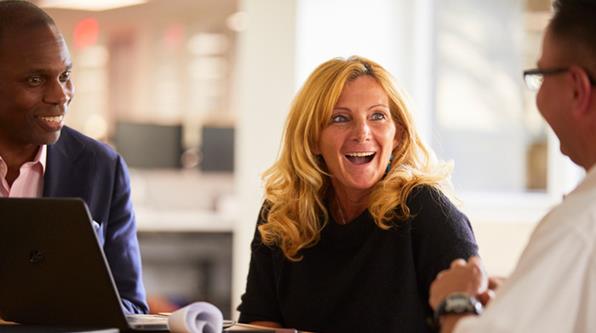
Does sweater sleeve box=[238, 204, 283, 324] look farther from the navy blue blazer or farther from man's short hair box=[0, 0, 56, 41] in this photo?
man's short hair box=[0, 0, 56, 41]

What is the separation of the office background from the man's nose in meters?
1.76

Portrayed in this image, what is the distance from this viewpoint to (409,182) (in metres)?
2.65

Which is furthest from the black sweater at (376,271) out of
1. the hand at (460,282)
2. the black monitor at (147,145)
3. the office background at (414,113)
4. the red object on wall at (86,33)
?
the red object on wall at (86,33)

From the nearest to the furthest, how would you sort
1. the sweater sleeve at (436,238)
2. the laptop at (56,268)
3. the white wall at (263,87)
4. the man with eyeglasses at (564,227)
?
the man with eyeglasses at (564,227), the laptop at (56,268), the sweater sleeve at (436,238), the white wall at (263,87)

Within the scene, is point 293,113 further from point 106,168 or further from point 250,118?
point 250,118

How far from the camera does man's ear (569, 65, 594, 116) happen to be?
157 centimetres

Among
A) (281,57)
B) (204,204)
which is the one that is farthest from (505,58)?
(204,204)

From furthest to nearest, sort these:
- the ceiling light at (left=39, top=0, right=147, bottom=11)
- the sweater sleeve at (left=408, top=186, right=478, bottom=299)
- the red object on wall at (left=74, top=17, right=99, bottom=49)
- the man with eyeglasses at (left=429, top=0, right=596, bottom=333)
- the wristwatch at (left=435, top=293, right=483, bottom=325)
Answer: the red object on wall at (left=74, top=17, right=99, bottom=49) < the ceiling light at (left=39, top=0, right=147, bottom=11) < the sweater sleeve at (left=408, top=186, right=478, bottom=299) < the wristwatch at (left=435, top=293, right=483, bottom=325) < the man with eyeglasses at (left=429, top=0, right=596, bottom=333)

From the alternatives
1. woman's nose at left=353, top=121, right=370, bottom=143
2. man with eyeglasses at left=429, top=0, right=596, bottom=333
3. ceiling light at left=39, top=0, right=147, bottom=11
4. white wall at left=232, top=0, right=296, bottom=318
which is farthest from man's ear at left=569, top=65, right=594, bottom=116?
ceiling light at left=39, top=0, right=147, bottom=11

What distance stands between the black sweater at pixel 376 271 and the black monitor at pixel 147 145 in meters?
6.60

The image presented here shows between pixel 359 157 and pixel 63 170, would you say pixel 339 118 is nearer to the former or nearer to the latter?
pixel 359 157

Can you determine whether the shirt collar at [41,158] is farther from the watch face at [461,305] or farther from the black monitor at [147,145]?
the black monitor at [147,145]

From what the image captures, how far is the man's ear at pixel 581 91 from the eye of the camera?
5.16 feet

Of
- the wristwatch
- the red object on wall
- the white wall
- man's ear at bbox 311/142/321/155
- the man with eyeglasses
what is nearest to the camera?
the man with eyeglasses
